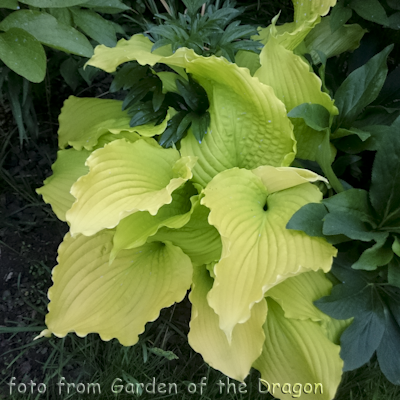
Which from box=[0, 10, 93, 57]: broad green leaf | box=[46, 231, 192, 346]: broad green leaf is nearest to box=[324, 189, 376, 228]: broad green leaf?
box=[46, 231, 192, 346]: broad green leaf

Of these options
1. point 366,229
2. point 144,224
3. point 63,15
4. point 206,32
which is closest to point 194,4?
point 206,32

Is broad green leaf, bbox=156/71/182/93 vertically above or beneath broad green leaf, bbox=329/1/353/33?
beneath

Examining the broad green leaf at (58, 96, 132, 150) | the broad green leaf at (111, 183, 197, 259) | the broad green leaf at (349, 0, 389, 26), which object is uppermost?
the broad green leaf at (349, 0, 389, 26)

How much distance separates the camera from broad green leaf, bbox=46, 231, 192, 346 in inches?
31.5

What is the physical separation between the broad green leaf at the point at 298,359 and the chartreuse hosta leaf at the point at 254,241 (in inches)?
9.3

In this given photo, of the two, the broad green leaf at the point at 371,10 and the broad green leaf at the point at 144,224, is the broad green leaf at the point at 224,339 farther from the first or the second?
the broad green leaf at the point at 371,10

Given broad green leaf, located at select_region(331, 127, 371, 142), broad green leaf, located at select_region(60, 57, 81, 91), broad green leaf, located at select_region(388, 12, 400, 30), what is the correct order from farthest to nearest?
1. broad green leaf, located at select_region(60, 57, 81, 91)
2. broad green leaf, located at select_region(388, 12, 400, 30)
3. broad green leaf, located at select_region(331, 127, 371, 142)

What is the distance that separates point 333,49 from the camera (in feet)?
3.05

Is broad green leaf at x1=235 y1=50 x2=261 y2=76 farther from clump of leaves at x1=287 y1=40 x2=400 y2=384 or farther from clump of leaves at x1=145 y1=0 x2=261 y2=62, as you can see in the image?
clump of leaves at x1=287 y1=40 x2=400 y2=384

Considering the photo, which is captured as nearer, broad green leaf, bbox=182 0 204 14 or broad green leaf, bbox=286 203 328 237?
broad green leaf, bbox=286 203 328 237

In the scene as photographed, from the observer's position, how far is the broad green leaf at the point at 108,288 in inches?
31.5

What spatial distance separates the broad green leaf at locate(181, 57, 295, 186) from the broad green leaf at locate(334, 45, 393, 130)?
0.14 m

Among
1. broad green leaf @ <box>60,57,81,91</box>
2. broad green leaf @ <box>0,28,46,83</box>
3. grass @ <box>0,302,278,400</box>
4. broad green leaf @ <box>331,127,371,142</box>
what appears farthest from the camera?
grass @ <box>0,302,278,400</box>

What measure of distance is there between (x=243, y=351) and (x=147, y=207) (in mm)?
407
